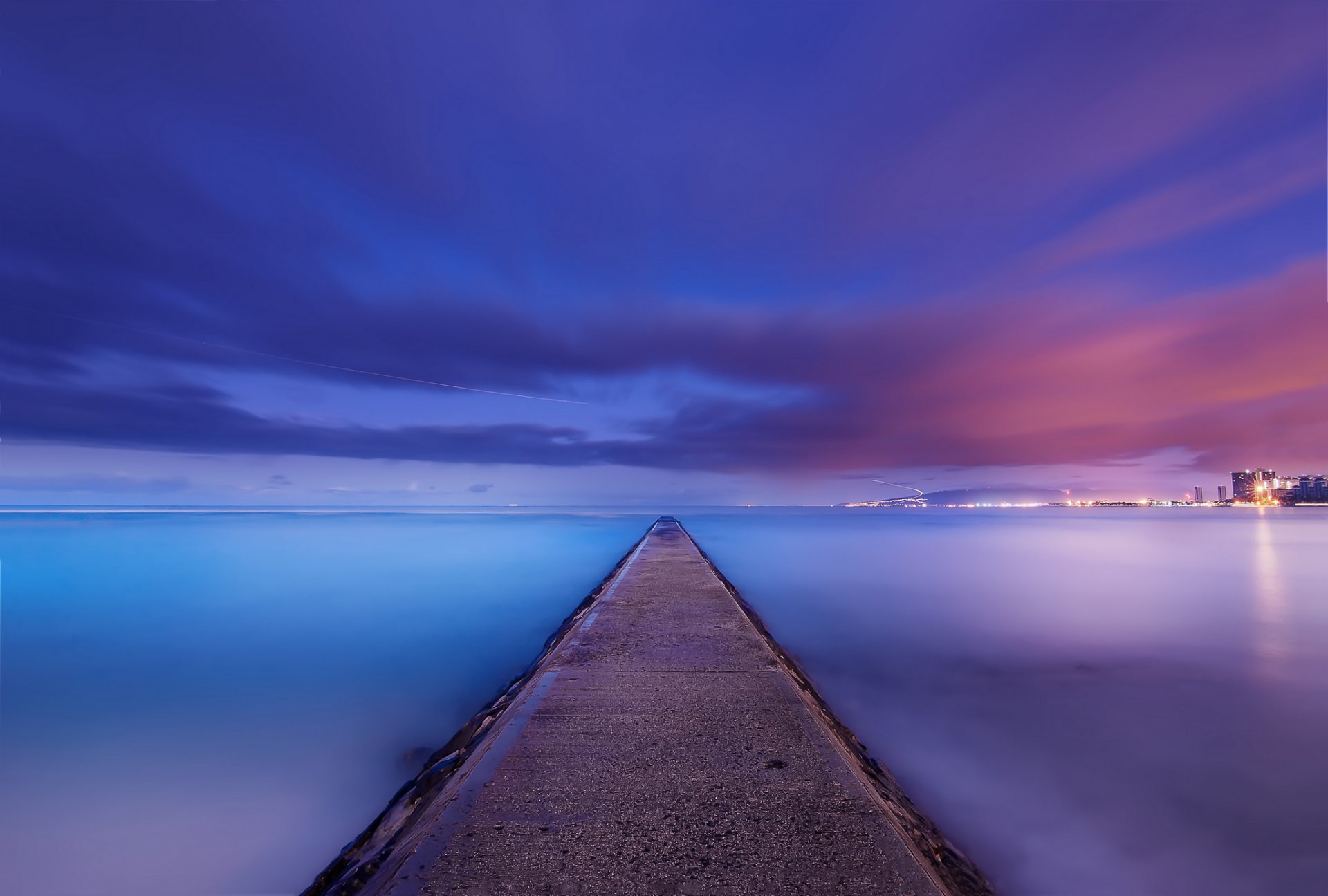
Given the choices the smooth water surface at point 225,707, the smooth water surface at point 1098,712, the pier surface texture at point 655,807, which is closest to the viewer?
the pier surface texture at point 655,807

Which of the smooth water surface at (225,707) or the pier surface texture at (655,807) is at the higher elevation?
the pier surface texture at (655,807)

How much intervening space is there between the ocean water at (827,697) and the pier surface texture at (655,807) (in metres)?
1.29

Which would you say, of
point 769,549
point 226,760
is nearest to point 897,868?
point 226,760

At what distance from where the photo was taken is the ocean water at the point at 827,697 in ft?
14.3

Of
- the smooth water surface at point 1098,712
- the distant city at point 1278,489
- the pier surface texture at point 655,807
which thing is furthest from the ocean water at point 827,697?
the distant city at point 1278,489

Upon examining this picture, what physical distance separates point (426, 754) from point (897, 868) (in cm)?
515

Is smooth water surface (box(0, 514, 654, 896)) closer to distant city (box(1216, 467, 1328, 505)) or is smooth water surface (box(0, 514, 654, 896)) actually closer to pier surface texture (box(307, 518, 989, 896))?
pier surface texture (box(307, 518, 989, 896))

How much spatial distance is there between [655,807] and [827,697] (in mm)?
5450

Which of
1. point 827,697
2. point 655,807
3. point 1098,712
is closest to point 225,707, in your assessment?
point 655,807

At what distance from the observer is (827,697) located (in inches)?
308

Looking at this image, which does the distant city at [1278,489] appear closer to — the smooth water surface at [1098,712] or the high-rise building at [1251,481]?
the high-rise building at [1251,481]

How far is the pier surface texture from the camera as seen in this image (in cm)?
255

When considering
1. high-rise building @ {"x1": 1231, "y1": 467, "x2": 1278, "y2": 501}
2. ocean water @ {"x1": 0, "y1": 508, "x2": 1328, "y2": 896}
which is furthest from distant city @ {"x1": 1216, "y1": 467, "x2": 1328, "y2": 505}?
ocean water @ {"x1": 0, "y1": 508, "x2": 1328, "y2": 896}

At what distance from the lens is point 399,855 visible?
9.32ft
